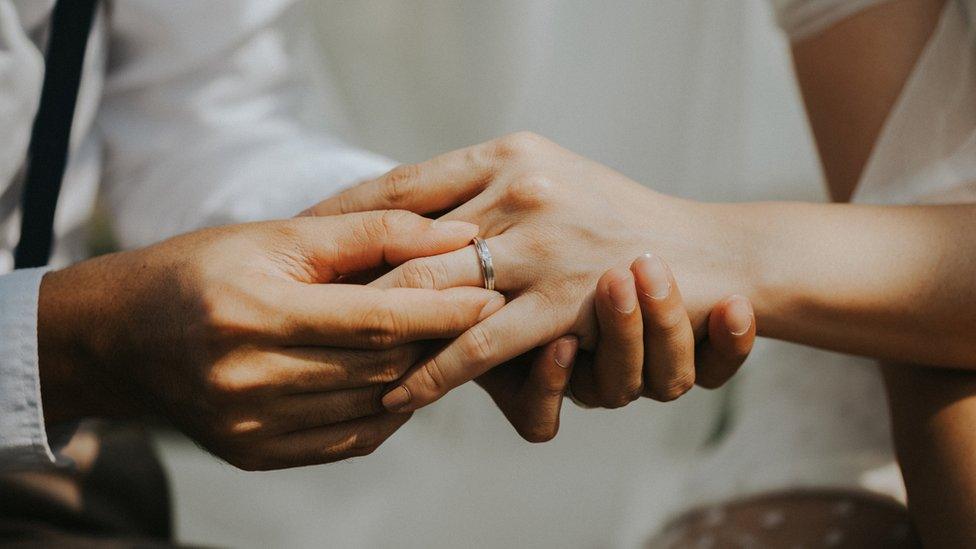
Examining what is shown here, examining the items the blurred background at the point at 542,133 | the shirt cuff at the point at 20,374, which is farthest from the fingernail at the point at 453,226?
the blurred background at the point at 542,133

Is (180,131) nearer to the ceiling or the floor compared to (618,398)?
nearer to the ceiling

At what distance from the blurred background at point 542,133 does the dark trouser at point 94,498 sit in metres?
0.76

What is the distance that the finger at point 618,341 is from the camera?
2.15ft

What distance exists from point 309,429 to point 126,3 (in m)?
0.56

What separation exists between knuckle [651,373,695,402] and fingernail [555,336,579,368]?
0.10 meters

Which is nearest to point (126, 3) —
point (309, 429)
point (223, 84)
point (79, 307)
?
point (223, 84)

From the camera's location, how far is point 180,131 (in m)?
1.00

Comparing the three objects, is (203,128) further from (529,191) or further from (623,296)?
(623,296)

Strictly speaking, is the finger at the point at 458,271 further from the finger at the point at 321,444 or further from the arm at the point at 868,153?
the arm at the point at 868,153

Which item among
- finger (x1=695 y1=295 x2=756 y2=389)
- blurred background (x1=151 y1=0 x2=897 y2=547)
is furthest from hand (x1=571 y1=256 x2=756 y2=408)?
blurred background (x1=151 y1=0 x2=897 y2=547)

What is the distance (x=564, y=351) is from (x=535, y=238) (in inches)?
3.9

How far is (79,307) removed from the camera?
657 millimetres

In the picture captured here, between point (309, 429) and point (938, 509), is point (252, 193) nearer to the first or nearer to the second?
point (309, 429)

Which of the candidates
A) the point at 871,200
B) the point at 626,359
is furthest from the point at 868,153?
the point at 626,359
